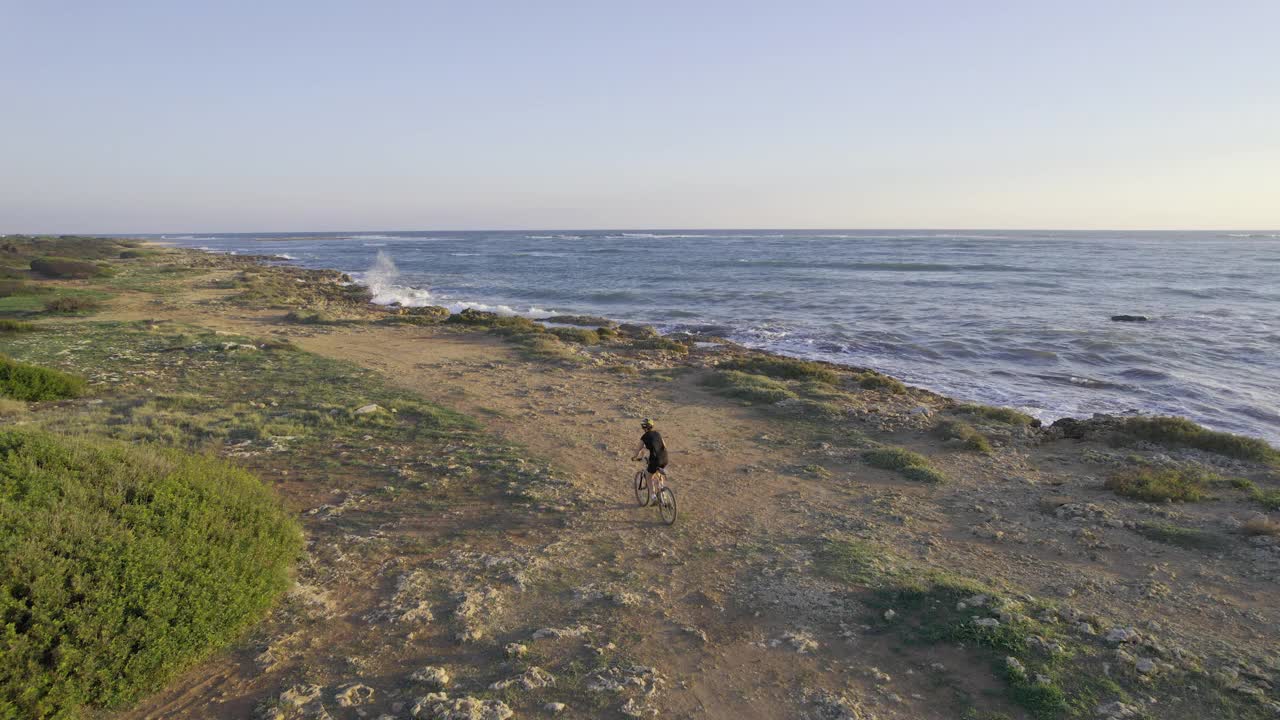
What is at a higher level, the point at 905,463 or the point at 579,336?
the point at 579,336

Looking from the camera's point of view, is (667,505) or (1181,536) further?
(667,505)

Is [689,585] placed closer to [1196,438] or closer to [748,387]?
[748,387]

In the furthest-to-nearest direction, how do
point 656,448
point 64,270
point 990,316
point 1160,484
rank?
point 64,270 → point 990,316 → point 1160,484 → point 656,448

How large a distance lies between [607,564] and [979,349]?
2627cm

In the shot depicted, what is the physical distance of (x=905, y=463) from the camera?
13.0 metres

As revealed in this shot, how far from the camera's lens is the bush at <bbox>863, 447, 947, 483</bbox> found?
12406mm

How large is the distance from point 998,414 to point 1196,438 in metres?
3.97

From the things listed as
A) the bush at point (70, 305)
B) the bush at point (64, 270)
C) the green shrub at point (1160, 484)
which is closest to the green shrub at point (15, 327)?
the bush at point (70, 305)

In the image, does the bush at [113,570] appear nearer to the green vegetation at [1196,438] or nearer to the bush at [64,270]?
the green vegetation at [1196,438]

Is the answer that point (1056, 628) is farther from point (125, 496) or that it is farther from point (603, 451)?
point (125, 496)

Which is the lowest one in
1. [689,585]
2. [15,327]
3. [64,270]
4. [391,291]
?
[689,585]

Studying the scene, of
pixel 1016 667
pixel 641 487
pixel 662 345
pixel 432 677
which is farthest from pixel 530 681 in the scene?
pixel 662 345

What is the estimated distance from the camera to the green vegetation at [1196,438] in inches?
539

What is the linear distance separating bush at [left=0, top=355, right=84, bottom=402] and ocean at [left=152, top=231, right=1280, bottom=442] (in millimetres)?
24443
